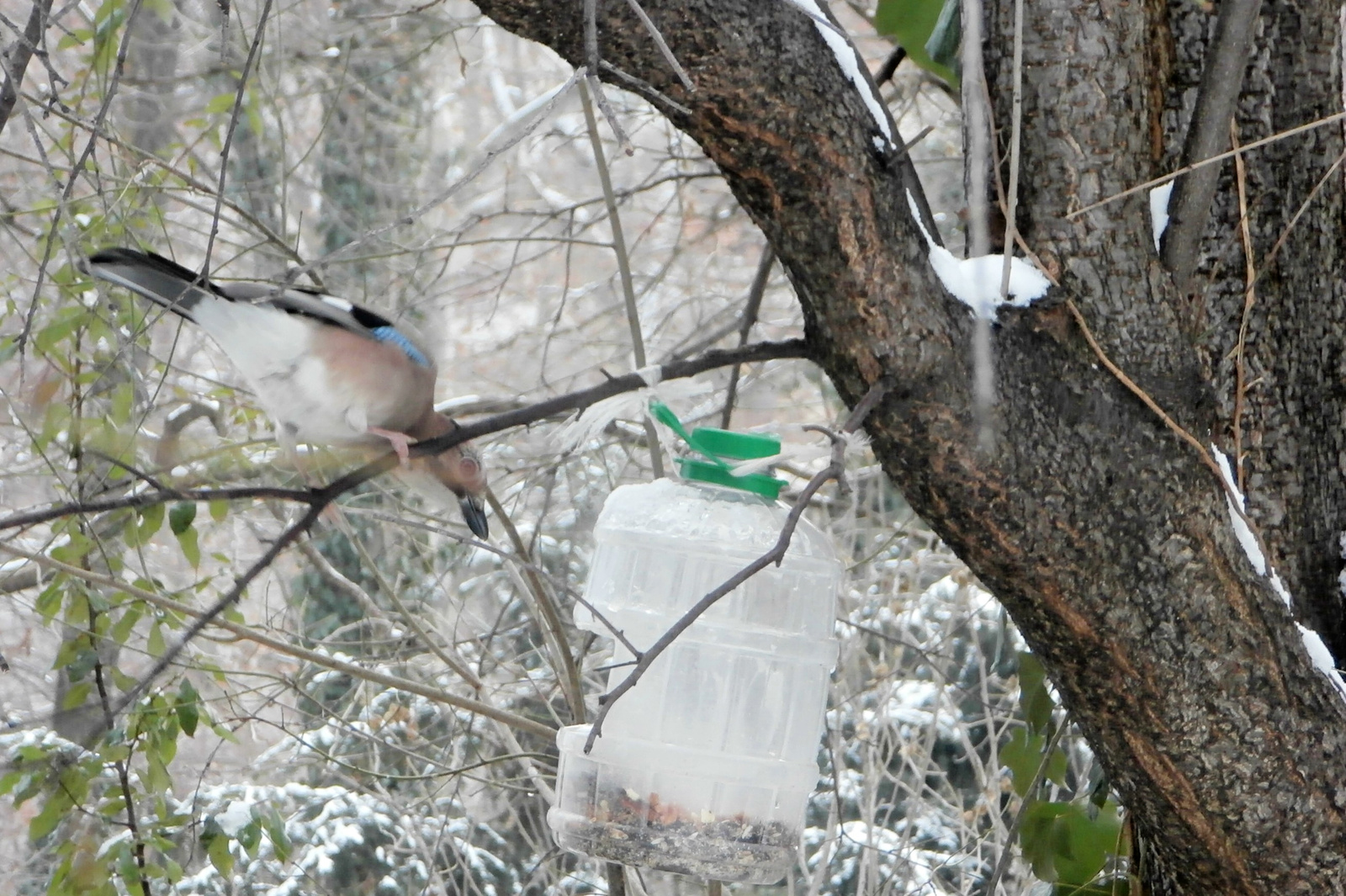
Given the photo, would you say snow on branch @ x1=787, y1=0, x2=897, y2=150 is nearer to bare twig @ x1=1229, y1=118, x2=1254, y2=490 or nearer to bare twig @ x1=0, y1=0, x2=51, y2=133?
bare twig @ x1=1229, y1=118, x2=1254, y2=490

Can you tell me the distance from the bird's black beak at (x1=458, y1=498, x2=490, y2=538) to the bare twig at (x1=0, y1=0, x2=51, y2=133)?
1139mm

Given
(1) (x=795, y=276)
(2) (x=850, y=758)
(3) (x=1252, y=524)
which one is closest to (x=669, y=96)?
(1) (x=795, y=276)

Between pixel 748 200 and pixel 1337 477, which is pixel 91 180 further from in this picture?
pixel 1337 477

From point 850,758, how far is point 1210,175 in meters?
4.31

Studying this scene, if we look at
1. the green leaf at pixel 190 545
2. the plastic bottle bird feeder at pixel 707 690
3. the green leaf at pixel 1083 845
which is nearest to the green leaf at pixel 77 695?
the green leaf at pixel 190 545

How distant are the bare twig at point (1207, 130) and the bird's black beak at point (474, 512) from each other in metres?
1.43

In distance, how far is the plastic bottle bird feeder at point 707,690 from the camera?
1.79m

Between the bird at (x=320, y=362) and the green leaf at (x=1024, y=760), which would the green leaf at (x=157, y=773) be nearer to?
the bird at (x=320, y=362)

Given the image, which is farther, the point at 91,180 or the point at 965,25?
the point at 91,180

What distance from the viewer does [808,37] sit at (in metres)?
1.49

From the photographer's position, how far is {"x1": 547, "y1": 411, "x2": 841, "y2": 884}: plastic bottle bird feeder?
1.79 metres

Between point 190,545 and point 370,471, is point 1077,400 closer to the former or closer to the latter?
point 370,471

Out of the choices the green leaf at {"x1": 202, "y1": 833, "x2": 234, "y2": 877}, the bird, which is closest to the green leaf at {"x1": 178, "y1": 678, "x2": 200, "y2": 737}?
the green leaf at {"x1": 202, "y1": 833, "x2": 234, "y2": 877}

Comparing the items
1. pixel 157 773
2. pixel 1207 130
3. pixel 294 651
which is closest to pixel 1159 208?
pixel 1207 130
